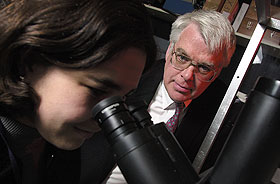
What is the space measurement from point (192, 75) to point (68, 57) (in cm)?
68

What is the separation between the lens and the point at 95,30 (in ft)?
1.74

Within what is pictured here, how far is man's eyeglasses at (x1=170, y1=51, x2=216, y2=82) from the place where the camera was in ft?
3.55

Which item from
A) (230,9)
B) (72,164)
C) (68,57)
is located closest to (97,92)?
(68,57)

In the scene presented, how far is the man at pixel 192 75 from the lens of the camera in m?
1.05

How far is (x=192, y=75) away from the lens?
1.08m

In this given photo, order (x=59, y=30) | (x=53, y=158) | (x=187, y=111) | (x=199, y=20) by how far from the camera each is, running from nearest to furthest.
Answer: (x=59, y=30)
(x=53, y=158)
(x=199, y=20)
(x=187, y=111)

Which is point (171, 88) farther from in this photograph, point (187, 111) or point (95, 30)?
point (95, 30)

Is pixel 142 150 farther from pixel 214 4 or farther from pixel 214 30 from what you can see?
pixel 214 4

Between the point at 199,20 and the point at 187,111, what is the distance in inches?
18.3

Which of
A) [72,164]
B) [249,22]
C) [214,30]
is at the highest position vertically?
[249,22]

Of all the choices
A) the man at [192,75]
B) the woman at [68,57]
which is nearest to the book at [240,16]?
the man at [192,75]

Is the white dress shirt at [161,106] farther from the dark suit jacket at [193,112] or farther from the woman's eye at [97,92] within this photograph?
the woman's eye at [97,92]

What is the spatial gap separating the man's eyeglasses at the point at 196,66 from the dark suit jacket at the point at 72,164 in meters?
0.53

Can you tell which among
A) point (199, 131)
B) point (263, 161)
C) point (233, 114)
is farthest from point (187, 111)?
point (263, 161)
